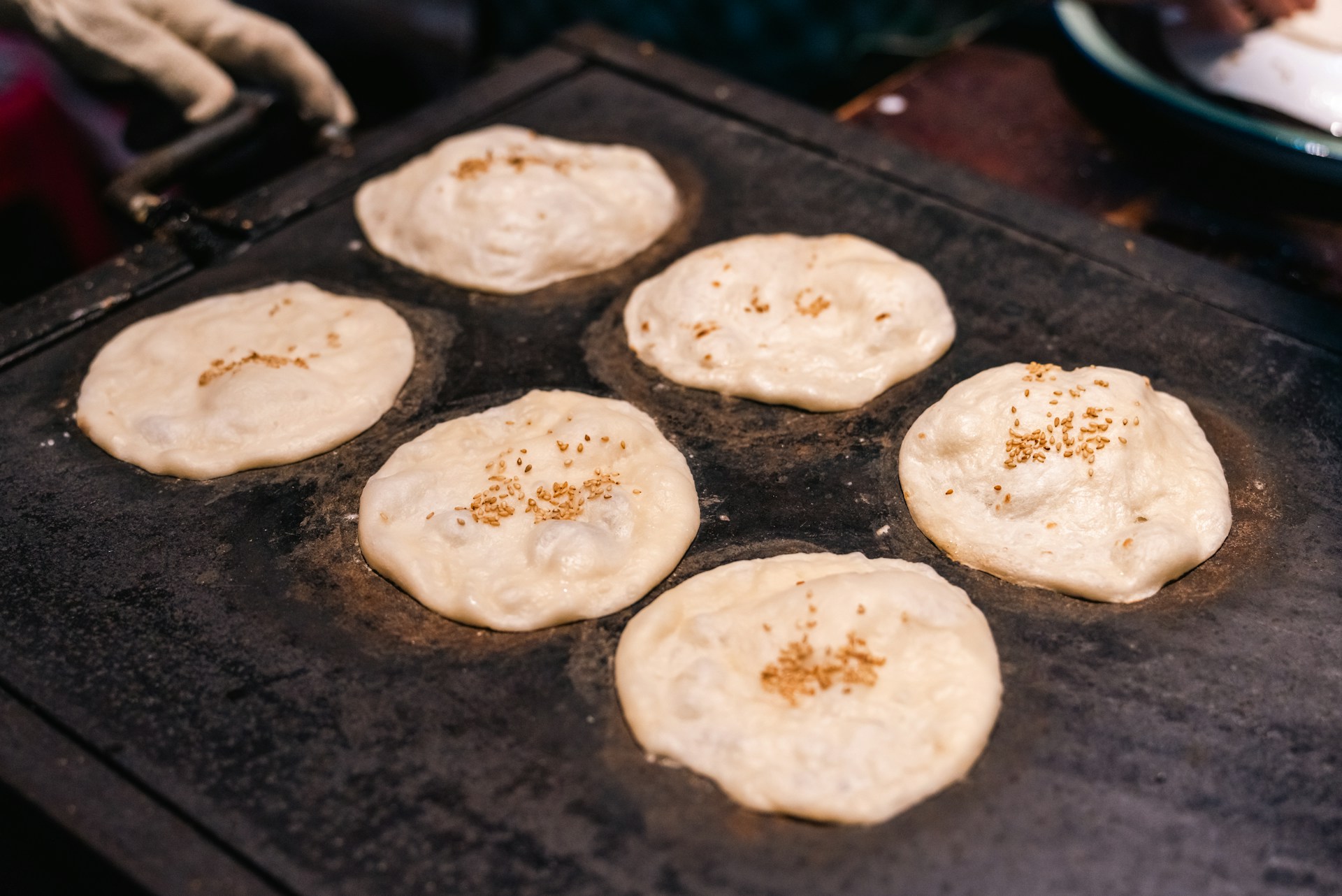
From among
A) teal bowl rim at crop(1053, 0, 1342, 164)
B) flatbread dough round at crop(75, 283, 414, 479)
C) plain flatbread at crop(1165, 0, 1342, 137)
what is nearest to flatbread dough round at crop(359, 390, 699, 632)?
flatbread dough round at crop(75, 283, 414, 479)

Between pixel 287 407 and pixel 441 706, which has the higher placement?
pixel 287 407

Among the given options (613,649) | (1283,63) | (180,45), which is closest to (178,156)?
(180,45)

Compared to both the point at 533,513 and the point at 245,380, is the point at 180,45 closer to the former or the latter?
the point at 245,380

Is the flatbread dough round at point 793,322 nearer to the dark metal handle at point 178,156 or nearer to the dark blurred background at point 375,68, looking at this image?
the dark metal handle at point 178,156

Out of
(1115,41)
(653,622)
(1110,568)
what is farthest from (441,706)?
(1115,41)

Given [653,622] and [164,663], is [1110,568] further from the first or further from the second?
[164,663]

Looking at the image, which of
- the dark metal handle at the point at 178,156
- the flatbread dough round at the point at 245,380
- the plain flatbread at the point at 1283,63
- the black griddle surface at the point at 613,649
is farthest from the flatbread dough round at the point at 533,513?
the plain flatbread at the point at 1283,63
